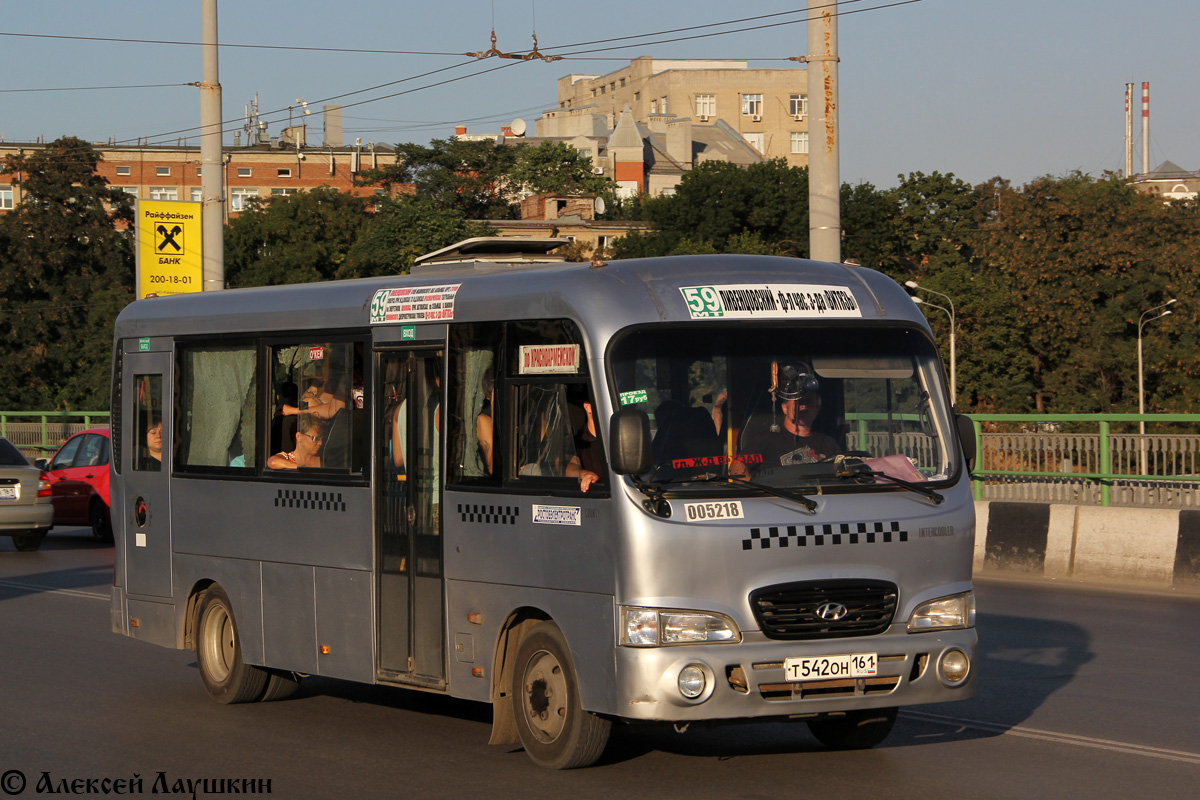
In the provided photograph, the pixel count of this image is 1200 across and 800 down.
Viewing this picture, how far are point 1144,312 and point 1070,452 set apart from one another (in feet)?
207

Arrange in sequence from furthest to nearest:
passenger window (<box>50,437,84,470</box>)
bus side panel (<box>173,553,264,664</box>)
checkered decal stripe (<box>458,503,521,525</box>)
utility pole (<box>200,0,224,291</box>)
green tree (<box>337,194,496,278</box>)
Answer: green tree (<box>337,194,496,278</box>)
passenger window (<box>50,437,84,470</box>)
utility pole (<box>200,0,224,291</box>)
bus side panel (<box>173,553,264,664</box>)
checkered decal stripe (<box>458,503,521,525</box>)

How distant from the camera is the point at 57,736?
8.60 metres

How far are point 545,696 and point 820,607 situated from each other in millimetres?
1398

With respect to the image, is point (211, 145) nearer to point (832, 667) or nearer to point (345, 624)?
point (345, 624)

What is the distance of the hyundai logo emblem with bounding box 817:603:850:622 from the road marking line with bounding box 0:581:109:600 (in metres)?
10.2

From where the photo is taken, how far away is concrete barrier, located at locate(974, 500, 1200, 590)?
15266 mm

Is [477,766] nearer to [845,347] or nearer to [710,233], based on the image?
[845,347]

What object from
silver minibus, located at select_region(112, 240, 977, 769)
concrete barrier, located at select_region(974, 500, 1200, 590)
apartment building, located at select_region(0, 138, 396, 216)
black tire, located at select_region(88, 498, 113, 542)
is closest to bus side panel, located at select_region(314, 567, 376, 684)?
silver minibus, located at select_region(112, 240, 977, 769)

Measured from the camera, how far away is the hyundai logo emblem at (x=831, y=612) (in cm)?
703

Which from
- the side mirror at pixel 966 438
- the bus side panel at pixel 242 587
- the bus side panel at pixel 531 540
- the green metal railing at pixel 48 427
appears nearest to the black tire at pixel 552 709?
the bus side panel at pixel 531 540

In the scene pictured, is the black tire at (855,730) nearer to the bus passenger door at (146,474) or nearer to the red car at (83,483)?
the bus passenger door at (146,474)

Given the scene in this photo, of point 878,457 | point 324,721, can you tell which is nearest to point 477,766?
point 324,721

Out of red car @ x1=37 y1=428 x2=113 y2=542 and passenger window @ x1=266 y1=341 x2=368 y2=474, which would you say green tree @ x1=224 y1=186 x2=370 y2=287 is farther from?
passenger window @ x1=266 y1=341 x2=368 y2=474

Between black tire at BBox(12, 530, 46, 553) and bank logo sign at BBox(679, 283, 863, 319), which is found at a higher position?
bank logo sign at BBox(679, 283, 863, 319)
